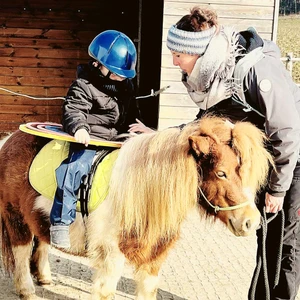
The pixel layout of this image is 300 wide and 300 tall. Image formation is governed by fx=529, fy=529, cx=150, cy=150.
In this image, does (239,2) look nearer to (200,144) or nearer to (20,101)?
(200,144)

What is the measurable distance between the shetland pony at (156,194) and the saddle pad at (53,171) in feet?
0.17

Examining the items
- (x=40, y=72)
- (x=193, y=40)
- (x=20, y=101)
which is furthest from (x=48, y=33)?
(x=193, y=40)

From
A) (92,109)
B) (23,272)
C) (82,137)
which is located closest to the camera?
(82,137)

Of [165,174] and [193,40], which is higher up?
[193,40]

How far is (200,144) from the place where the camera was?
8.40 ft

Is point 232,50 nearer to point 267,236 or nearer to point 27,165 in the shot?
point 267,236

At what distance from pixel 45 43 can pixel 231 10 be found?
14.0ft

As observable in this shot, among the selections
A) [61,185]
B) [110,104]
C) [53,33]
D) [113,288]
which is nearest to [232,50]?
[110,104]

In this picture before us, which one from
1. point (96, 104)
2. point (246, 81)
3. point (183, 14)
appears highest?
point (183, 14)

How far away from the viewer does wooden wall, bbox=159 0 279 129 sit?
6.62 metres

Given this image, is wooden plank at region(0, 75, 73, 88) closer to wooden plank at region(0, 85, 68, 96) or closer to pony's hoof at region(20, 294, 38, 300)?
wooden plank at region(0, 85, 68, 96)

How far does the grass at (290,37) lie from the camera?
55.8 ft

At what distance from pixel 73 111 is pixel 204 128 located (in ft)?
2.91

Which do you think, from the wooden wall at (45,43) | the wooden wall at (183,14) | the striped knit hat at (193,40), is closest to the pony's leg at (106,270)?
the striped knit hat at (193,40)
